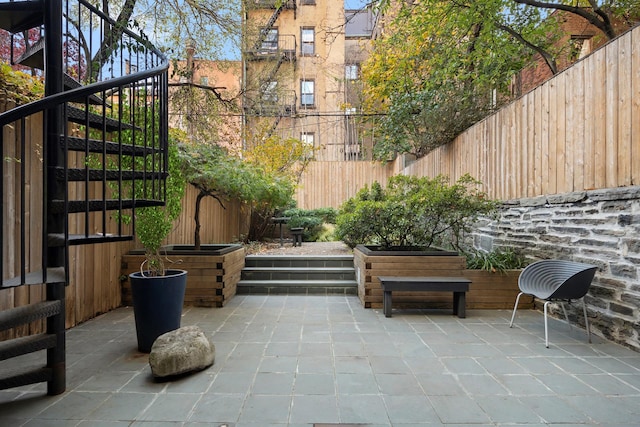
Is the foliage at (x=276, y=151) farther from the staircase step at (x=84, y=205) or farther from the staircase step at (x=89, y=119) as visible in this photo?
the staircase step at (x=84, y=205)

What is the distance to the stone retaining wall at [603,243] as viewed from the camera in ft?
8.88

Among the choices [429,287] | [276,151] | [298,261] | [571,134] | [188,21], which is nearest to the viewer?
[571,134]

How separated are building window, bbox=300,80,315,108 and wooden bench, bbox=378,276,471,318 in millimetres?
10876

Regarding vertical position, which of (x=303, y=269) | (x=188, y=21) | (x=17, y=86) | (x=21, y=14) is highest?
(x=188, y=21)

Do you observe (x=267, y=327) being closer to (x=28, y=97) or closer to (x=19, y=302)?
(x=19, y=302)

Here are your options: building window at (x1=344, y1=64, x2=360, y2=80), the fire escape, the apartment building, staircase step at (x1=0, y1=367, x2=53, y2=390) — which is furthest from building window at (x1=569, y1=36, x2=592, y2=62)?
staircase step at (x1=0, y1=367, x2=53, y2=390)

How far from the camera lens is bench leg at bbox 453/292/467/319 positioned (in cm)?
376

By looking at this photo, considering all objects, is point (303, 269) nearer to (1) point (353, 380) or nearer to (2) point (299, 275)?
(2) point (299, 275)

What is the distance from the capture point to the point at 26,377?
1.98 meters

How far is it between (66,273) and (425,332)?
293 cm

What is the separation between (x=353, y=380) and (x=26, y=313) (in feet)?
6.62

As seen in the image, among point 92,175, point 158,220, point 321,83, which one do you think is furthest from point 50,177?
point 321,83

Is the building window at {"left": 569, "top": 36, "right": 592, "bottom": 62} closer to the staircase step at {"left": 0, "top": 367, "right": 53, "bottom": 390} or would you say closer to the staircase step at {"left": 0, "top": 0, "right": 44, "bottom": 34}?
the staircase step at {"left": 0, "top": 0, "right": 44, "bottom": 34}

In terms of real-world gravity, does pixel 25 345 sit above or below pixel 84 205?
below
